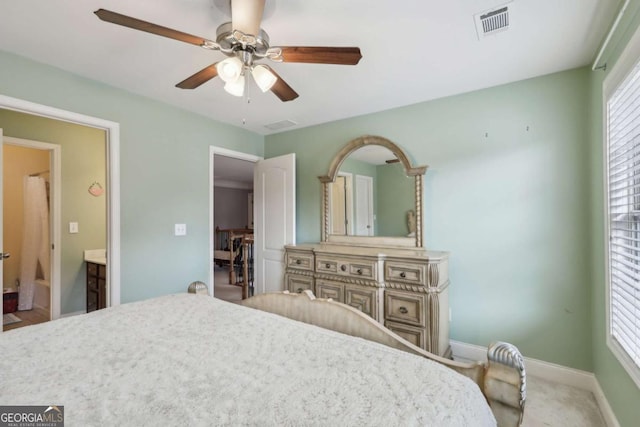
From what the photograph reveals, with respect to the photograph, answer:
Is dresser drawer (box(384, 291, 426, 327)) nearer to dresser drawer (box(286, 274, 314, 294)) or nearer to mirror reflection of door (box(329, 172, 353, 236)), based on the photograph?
dresser drawer (box(286, 274, 314, 294))

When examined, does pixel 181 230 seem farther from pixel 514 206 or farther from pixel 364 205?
pixel 514 206

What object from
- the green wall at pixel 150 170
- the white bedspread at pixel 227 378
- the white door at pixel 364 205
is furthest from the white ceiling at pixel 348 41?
the white bedspread at pixel 227 378

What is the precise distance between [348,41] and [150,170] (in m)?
2.10

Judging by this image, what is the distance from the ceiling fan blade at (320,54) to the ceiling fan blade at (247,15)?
6.7 inches

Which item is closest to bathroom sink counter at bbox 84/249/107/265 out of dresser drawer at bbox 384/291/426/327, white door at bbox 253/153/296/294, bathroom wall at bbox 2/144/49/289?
bathroom wall at bbox 2/144/49/289

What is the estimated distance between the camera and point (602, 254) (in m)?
1.93

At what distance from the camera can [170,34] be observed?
4.52ft

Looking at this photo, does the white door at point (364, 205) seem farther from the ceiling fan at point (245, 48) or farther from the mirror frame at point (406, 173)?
the ceiling fan at point (245, 48)

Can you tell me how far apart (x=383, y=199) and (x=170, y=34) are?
7.26ft

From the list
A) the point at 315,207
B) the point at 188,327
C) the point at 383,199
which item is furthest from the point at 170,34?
the point at 315,207

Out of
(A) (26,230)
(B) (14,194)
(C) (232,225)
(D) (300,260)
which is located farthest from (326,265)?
(C) (232,225)

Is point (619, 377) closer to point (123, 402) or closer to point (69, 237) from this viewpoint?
point (123, 402)

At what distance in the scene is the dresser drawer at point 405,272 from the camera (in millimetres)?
2357

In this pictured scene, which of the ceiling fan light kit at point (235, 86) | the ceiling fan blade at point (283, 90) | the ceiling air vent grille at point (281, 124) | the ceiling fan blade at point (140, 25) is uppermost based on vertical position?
the ceiling air vent grille at point (281, 124)
